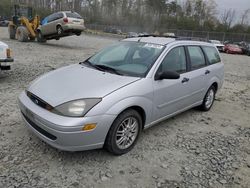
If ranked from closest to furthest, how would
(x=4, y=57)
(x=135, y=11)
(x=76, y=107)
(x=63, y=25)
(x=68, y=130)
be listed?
(x=68, y=130)
(x=76, y=107)
(x=4, y=57)
(x=63, y=25)
(x=135, y=11)

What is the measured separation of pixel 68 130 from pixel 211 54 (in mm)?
3862

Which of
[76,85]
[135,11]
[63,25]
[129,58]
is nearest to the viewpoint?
[76,85]

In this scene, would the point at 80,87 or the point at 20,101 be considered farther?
the point at 20,101

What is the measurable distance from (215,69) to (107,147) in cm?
327

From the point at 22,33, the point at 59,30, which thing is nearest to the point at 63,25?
the point at 59,30

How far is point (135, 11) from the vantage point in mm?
67875

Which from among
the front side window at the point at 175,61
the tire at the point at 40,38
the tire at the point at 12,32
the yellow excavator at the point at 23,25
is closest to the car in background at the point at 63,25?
the tire at the point at 40,38

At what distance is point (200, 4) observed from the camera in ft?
208

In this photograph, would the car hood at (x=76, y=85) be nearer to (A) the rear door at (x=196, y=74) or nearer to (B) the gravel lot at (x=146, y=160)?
(B) the gravel lot at (x=146, y=160)

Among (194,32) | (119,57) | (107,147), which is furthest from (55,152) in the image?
(194,32)

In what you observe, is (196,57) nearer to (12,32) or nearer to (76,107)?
Result: (76,107)

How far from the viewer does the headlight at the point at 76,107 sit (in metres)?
2.75

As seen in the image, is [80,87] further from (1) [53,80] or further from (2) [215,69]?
(2) [215,69]

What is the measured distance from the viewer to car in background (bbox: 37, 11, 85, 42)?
15.0m
